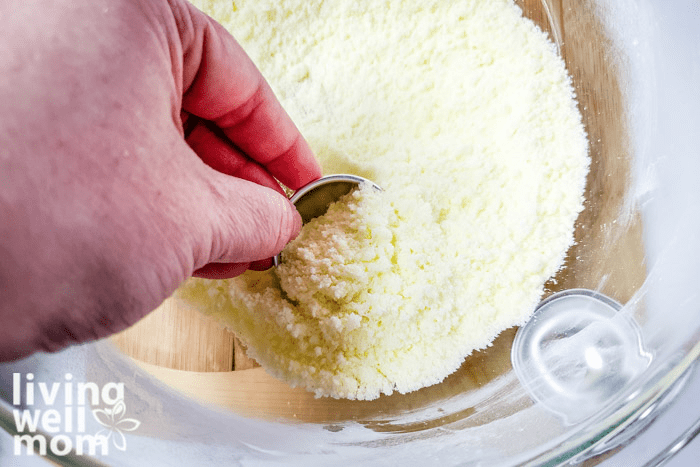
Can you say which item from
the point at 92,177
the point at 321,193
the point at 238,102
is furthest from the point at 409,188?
the point at 92,177

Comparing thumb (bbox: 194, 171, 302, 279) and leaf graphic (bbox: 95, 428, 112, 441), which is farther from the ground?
thumb (bbox: 194, 171, 302, 279)

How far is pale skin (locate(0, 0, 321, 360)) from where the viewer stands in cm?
36

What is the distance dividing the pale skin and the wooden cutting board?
1.26 feet

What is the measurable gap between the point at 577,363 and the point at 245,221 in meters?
0.56

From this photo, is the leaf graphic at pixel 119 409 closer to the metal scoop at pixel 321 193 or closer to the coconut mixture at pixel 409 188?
the coconut mixture at pixel 409 188

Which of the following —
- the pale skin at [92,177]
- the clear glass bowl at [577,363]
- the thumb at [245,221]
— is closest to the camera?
the pale skin at [92,177]

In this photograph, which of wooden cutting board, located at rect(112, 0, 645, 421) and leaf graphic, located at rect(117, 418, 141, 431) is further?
wooden cutting board, located at rect(112, 0, 645, 421)

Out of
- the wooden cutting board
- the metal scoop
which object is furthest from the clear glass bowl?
the metal scoop

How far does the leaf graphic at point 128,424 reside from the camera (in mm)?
679

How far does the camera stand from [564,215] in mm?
790

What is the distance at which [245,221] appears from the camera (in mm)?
549

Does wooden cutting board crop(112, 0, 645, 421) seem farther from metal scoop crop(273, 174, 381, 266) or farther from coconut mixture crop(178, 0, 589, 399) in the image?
metal scoop crop(273, 174, 381, 266)

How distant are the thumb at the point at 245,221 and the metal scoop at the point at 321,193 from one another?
11cm

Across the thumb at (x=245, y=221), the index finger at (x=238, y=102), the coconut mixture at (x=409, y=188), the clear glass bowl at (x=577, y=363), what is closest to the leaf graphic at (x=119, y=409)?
the clear glass bowl at (x=577, y=363)
